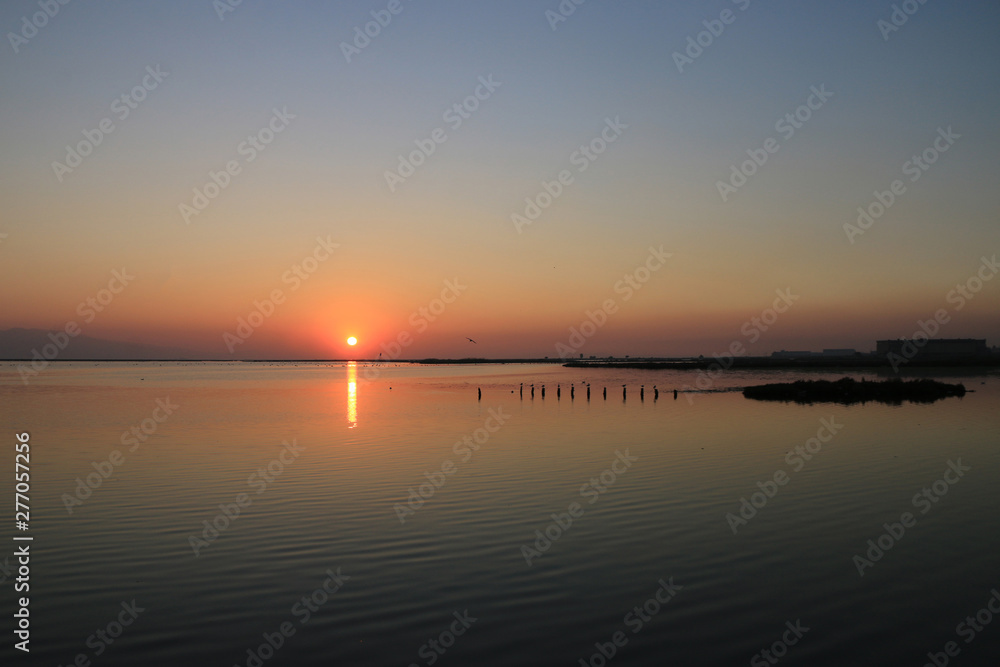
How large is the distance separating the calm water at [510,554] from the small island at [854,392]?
25.0 m

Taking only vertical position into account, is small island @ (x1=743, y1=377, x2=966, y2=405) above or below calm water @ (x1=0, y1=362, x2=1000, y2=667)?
above

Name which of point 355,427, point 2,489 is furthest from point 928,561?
point 355,427

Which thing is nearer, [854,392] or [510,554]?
[510,554]

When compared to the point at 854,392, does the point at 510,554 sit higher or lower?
lower

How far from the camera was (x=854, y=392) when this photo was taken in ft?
176

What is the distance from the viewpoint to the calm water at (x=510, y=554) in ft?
29.2

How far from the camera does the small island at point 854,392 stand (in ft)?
172

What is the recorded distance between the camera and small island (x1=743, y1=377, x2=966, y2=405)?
172ft

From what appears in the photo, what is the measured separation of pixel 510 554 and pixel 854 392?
4927cm

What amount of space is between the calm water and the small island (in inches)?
984

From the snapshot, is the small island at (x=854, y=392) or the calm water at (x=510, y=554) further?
the small island at (x=854, y=392)

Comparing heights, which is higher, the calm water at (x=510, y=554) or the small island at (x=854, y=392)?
the small island at (x=854, y=392)

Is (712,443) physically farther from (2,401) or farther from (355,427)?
(2,401)

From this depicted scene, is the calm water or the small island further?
the small island
